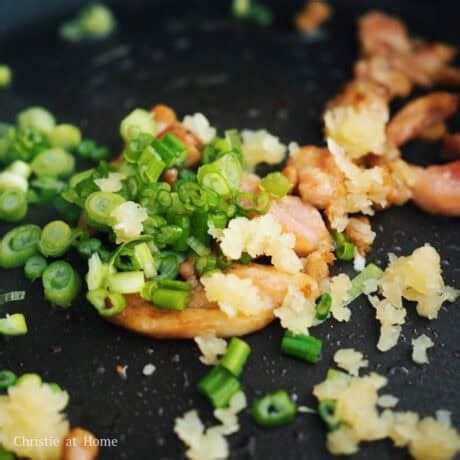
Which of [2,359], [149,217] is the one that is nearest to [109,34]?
[149,217]

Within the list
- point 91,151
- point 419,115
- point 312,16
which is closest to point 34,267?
point 91,151

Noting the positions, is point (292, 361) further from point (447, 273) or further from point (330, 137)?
point (330, 137)

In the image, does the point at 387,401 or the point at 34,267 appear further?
the point at 34,267

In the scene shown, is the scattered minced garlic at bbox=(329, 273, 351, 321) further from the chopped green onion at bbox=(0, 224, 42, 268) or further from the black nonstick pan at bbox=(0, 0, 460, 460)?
the chopped green onion at bbox=(0, 224, 42, 268)

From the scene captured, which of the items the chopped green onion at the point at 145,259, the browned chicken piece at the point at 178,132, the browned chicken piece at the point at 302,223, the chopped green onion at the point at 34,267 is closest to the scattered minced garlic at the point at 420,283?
the browned chicken piece at the point at 302,223

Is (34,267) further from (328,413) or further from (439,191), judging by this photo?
(439,191)

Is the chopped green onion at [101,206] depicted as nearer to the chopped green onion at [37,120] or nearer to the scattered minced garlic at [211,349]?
the scattered minced garlic at [211,349]

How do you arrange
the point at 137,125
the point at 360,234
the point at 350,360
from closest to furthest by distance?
the point at 350,360 → the point at 360,234 → the point at 137,125

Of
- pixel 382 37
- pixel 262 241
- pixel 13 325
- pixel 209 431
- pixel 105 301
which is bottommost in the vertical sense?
pixel 209 431
